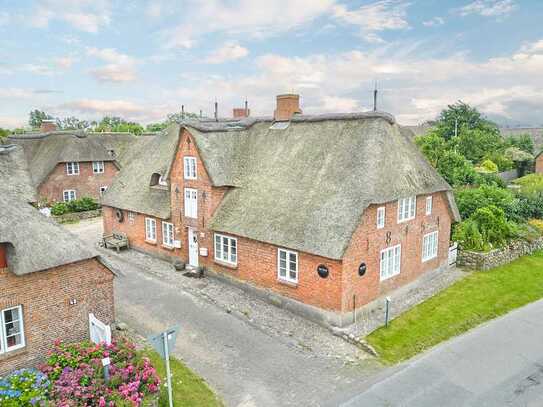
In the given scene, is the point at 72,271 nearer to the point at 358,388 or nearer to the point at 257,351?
the point at 257,351

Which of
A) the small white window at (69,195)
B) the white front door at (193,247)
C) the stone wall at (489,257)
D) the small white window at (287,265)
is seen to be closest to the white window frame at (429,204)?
the stone wall at (489,257)

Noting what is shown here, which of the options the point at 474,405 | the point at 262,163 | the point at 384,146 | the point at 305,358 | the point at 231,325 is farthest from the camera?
the point at 262,163

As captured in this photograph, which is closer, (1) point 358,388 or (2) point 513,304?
(1) point 358,388

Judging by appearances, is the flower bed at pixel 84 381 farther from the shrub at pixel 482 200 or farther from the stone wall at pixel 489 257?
the shrub at pixel 482 200

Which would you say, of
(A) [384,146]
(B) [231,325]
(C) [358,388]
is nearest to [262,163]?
(A) [384,146]

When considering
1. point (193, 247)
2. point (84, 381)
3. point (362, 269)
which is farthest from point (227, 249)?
point (84, 381)

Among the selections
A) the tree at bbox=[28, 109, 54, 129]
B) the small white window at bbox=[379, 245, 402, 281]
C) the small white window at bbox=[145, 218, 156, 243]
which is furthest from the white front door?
the tree at bbox=[28, 109, 54, 129]
